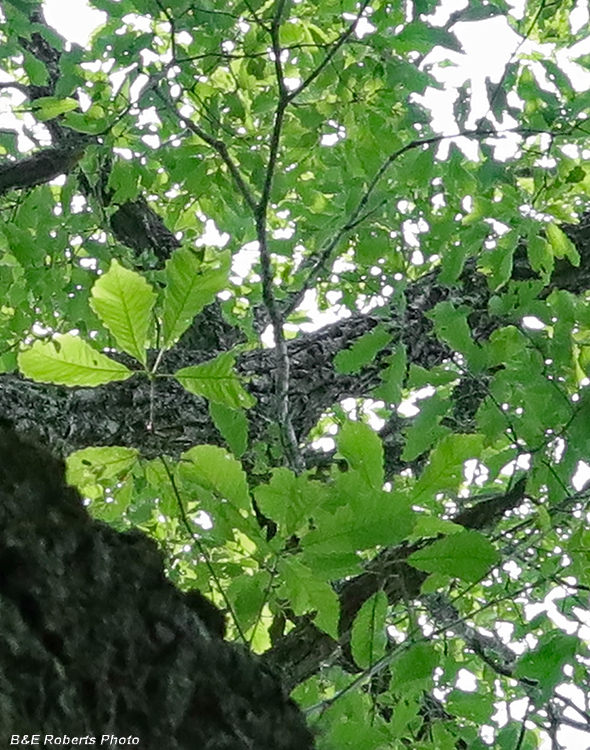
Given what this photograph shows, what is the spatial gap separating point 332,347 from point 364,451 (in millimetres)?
1412

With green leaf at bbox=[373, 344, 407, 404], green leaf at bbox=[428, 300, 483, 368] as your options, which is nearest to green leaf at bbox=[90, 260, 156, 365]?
green leaf at bbox=[428, 300, 483, 368]

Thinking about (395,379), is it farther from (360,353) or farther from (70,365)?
(70,365)

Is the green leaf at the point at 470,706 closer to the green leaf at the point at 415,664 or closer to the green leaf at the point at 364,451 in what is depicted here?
the green leaf at the point at 415,664

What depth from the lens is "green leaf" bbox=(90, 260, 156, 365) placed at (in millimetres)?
674

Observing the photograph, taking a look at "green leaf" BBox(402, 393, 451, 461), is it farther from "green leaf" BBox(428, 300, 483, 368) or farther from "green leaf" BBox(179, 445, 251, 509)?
"green leaf" BBox(179, 445, 251, 509)

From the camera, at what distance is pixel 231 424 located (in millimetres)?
847

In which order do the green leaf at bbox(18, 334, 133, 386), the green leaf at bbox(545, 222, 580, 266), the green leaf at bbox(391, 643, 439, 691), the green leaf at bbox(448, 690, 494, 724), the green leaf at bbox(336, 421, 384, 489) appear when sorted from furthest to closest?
the green leaf at bbox(545, 222, 580, 266) < the green leaf at bbox(448, 690, 494, 724) < the green leaf at bbox(391, 643, 439, 691) < the green leaf at bbox(336, 421, 384, 489) < the green leaf at bbox(18, 334, 133, 386)

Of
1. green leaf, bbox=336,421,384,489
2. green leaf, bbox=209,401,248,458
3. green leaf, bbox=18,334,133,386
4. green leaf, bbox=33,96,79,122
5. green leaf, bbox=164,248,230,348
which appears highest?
green leaf, bbox=33,96,79,122

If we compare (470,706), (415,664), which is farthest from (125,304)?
(470,706)

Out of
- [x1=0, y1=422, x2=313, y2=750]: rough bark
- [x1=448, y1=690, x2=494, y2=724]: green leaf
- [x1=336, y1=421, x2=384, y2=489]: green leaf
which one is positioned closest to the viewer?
[x1=0, y1=422, x2=313, y2=750]: rough bark

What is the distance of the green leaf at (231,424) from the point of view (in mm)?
844

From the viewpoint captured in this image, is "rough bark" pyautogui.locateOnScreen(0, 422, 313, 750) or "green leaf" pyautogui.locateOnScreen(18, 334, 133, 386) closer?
"rough bark" pyautogui.locateOnScreen(0, 422, 313, 750)

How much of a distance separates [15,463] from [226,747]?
0.32 meters

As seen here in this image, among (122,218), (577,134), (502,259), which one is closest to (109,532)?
(502,259)
